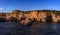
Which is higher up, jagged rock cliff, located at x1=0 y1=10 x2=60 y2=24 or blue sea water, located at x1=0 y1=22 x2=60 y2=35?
jagged rock cliff, located at x1=0 y1=10 x2=60 y2=24

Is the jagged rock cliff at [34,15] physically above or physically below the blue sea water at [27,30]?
above

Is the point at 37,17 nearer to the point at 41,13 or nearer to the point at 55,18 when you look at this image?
the point at 41,13

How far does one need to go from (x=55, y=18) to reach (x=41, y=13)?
25.7 feet

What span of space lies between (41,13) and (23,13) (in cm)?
998

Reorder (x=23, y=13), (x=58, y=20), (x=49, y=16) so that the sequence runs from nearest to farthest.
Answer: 1. (x=58, y=20)
2. (x=49, y=16)
3. (x=23, y=13)

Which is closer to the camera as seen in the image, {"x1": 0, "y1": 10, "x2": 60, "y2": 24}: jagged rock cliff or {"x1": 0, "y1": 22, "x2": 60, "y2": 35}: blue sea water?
{"x1": 0, "y1": 22, "x2": 60, "y2": 35}: blue sea water

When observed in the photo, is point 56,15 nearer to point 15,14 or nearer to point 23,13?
point 23,13

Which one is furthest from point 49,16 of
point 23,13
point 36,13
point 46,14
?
point 23,13

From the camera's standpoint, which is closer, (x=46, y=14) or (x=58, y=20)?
(x=58, y=20)

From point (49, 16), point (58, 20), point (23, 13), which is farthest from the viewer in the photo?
point (23, 13)

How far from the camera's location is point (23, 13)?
74062 mm

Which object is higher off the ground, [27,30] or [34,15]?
[34,15]

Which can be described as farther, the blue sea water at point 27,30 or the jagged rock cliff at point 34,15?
the jagged rock cliff at point 34,15

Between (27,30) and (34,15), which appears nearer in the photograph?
(27,30)
